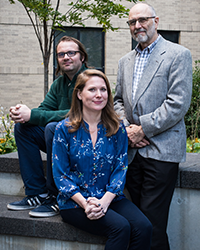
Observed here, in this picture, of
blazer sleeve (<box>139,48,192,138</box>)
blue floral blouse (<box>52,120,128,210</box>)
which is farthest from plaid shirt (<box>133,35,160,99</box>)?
blue floral blouse (<box>52,120,128,210</box>)

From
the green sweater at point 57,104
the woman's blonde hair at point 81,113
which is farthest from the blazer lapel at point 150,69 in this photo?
the green sweater at point 57,104

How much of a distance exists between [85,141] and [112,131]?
24 cm

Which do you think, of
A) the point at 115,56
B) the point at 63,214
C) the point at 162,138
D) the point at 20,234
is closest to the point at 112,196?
the point at 63,214

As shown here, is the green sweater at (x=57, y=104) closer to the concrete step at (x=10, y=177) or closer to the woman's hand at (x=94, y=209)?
the concrete step at (x=10, y=177)

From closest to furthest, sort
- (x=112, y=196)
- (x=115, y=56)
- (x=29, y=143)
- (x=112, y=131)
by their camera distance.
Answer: (x=112, y=196)
(x=112, y=131)
(x=29, y=143)
(x=115, y=56)

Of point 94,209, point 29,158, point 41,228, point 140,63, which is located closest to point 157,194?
point 94,209

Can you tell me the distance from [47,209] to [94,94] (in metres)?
1.16

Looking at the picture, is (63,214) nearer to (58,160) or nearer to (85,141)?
(58,160)

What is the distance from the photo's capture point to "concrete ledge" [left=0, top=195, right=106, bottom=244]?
7.54 ft

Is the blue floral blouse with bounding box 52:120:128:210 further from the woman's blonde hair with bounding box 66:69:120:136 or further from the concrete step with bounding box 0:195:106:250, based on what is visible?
the concrete step with bounding box 0:195:106:250

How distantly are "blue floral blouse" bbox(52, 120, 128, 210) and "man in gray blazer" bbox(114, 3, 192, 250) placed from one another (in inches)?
8.8

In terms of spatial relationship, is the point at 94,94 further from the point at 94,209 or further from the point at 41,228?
the point at 41,228

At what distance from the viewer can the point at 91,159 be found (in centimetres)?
218

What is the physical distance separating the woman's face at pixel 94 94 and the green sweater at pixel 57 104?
51 cm
